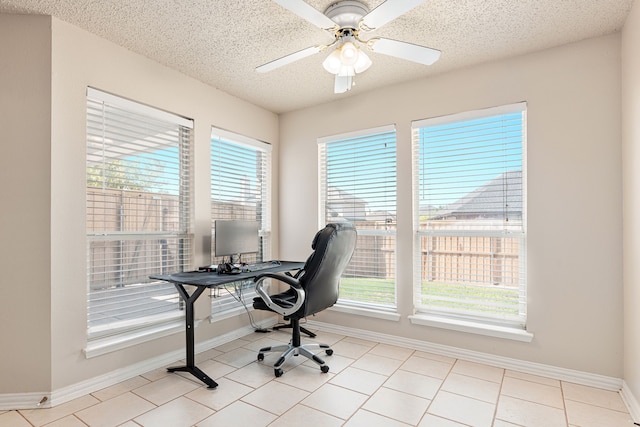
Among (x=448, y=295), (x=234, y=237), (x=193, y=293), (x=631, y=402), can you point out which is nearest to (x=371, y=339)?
(x=448, y=295)

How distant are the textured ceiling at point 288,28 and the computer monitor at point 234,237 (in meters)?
1.39

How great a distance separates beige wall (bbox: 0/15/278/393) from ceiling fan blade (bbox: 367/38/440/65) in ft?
6.65

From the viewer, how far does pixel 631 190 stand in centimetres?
215

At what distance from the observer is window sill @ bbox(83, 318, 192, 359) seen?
238 centimetres

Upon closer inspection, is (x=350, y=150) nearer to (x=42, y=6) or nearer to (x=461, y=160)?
(x=461, y=160)

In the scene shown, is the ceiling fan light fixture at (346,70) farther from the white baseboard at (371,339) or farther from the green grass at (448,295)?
the white baseboard at (371,339)

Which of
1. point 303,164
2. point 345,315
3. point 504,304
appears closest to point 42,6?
point 303,164

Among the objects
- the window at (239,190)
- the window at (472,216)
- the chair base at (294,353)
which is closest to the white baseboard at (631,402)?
the window at (472,216)

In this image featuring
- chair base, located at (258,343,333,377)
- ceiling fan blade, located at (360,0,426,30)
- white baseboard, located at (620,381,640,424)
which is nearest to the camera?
ceiling fan blade, located at (360,0,426,30)

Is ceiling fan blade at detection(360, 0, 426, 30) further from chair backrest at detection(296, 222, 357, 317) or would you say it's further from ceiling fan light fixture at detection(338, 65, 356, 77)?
chair backrest at detection(296, 222, 357, 317)

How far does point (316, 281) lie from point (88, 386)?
1737 millimetres

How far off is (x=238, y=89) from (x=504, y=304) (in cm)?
316

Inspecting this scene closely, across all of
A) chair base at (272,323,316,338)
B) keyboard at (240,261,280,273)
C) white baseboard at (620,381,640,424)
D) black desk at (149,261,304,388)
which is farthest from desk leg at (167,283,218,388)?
white baseboard at (620,381,640,424)

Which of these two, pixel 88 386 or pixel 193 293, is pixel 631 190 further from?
pixel 88 386
